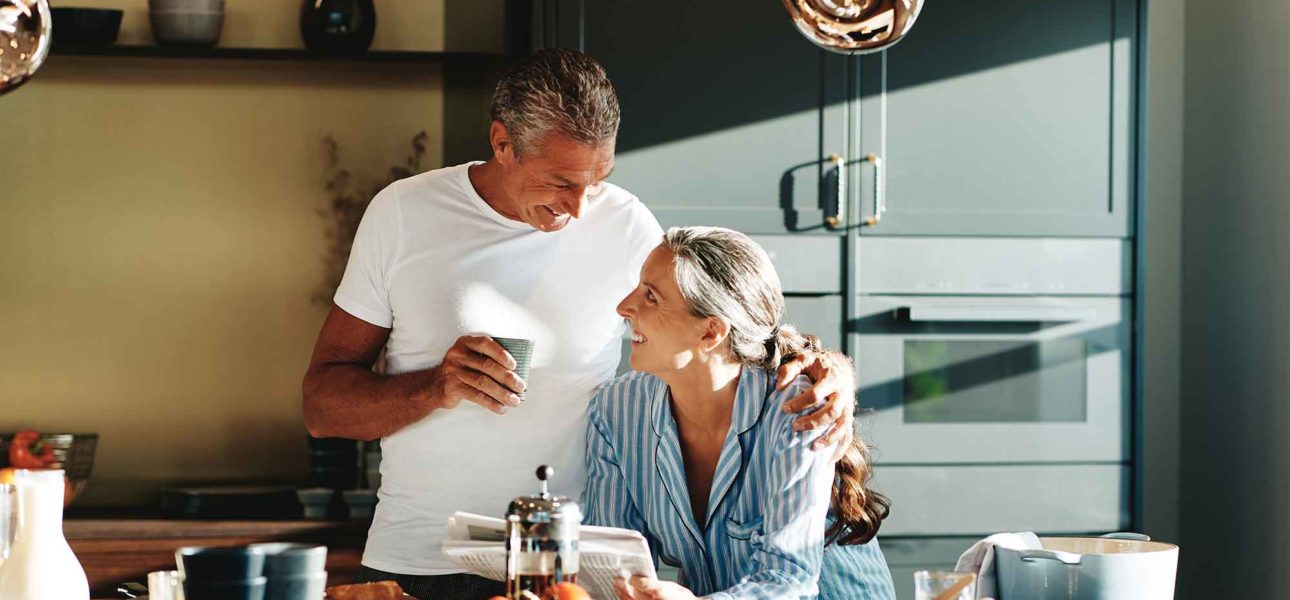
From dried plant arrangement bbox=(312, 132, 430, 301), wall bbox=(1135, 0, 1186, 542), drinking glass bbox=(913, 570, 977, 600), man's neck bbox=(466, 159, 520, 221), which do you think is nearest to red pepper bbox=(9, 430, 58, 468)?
dried plant arrangement bbox=(312, 132, 430, 301)

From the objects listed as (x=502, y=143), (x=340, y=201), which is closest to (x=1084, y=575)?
(x=502, y=143)

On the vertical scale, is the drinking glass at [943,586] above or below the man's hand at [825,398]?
below

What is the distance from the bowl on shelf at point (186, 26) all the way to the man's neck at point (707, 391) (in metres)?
2.01

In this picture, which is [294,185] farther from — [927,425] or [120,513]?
[927,425]

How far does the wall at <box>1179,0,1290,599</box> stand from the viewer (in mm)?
3371

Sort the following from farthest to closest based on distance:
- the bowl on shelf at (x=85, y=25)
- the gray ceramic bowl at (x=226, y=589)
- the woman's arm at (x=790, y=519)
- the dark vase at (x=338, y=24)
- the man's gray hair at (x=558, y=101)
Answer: the dark vase at (x=338, y=24), the bowl on shelf at (x=85, y=25), the man's gray hair at (x=558, y=101), the woman's arm at (x=790, y=519), the gray ceramic bowl at (x=226, y=589)

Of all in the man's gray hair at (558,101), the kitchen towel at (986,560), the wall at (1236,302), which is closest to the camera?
the kitchen towel at (986,560)

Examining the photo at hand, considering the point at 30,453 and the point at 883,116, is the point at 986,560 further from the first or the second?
the point at 30,453

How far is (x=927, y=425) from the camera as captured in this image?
10.5 feet

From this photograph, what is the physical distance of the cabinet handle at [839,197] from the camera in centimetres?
314

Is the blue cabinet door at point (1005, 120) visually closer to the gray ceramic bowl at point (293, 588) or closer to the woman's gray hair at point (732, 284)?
the woman's gray hair at point (732, 284)

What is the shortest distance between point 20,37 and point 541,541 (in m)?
0.77

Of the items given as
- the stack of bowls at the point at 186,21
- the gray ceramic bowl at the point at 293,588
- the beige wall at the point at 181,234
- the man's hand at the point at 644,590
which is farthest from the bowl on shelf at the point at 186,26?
the gray ceramic bowl at the point at 293,588

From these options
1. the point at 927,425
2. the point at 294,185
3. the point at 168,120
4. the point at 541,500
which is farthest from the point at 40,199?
Result: the point at 541,500
